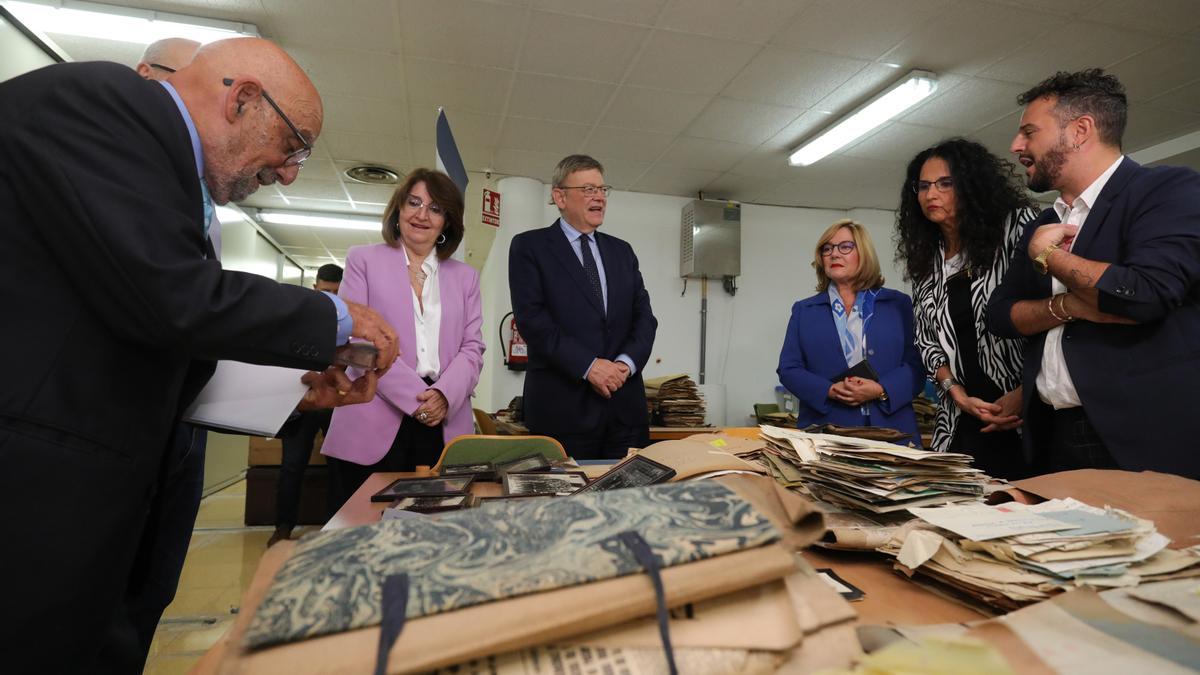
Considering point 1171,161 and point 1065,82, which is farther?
point 1171,161

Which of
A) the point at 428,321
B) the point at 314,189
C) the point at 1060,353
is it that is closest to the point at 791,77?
the point at 1060,353

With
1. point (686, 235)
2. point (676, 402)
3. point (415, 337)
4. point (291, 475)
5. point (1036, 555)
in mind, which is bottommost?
point (291, 475)

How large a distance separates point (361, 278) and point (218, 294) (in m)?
1.08

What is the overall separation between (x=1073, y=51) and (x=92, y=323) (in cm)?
477

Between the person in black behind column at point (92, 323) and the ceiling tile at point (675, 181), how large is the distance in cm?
460

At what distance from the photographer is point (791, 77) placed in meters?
3.74

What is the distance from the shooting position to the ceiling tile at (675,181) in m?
5.27

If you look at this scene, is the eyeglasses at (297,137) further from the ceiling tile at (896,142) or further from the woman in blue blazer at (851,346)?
the ceiling tile at (896,142)

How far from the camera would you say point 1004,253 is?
A: 6.71 feet

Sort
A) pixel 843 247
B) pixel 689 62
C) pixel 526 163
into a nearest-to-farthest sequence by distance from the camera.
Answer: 1. pixel 843 247
2. pixel 689 62
3. pixel 526 163

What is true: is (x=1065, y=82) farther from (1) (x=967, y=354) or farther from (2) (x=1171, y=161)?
(2) (x=1171, y=161)

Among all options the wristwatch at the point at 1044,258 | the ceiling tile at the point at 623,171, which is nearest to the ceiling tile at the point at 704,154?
the ceiling tile at the point at 623,171

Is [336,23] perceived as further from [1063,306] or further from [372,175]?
[1063,306]

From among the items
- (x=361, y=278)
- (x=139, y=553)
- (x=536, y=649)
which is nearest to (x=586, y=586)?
(x=536, y=649)
